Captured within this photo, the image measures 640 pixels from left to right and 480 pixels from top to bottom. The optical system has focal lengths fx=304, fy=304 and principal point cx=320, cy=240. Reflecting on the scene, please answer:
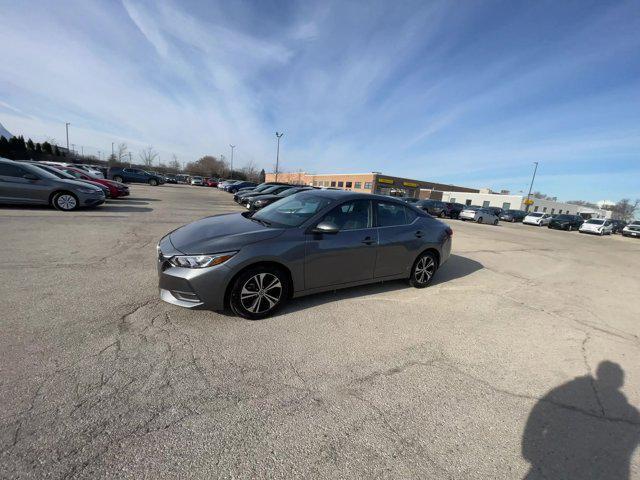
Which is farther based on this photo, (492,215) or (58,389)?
(492,215)

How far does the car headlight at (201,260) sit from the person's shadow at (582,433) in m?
3.05

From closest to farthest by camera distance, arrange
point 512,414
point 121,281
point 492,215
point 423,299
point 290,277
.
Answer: point 512,414 < point 290,277 < point 121,281 < point 423,299 < point 492,215

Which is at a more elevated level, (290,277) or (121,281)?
(290,277)

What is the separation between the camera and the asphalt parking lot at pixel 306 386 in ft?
6.28

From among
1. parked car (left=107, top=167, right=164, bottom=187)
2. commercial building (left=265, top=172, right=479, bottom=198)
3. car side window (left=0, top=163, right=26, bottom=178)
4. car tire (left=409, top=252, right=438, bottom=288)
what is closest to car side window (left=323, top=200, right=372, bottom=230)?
car tire (left=409, top=252, right=438, bottom=288)

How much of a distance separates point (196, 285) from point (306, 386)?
62.3 inches

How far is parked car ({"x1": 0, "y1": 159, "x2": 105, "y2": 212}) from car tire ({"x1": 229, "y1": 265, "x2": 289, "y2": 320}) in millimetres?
10343

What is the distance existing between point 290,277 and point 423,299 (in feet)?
7.49

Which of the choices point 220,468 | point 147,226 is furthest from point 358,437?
point 147,226

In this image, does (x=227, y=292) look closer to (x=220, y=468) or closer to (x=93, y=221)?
(x=220, y=468)

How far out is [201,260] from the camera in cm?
332

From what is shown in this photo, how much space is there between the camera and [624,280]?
7875 millimetres

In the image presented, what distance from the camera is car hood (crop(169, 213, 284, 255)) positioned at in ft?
11.2

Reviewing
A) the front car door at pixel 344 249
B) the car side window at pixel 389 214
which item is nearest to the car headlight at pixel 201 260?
the front car door at pixel 344 249
